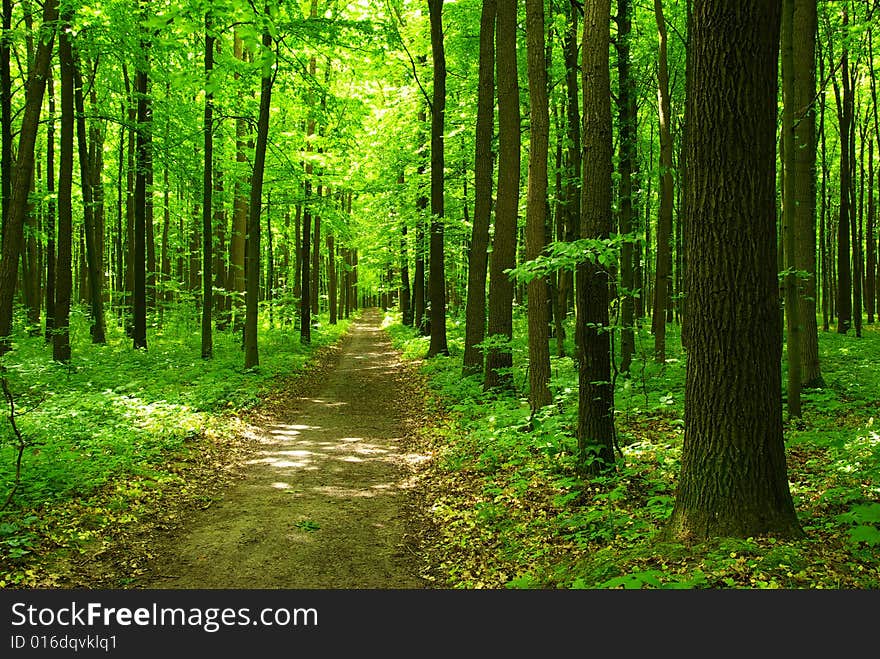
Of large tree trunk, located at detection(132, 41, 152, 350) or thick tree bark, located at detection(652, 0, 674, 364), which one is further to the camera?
large tree trunk, located at detection(132, 41, 152, 350)

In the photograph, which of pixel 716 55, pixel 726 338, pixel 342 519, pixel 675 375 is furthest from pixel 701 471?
pixel 675 375

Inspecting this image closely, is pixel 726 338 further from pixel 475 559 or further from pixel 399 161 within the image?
pixel 399 161

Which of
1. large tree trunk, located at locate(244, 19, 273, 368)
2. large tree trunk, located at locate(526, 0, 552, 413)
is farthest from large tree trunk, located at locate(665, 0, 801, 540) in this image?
large tree trunk, located at locate(244, 19, 273, 368)

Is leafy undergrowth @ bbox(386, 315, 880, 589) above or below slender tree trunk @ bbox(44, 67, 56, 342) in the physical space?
below

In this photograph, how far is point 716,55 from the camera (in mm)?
4258

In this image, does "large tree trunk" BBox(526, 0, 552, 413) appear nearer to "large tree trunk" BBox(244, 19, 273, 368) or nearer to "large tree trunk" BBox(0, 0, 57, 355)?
"large tree trunk" BBox(0, 0, 57, 355)

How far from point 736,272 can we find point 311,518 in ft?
17.4

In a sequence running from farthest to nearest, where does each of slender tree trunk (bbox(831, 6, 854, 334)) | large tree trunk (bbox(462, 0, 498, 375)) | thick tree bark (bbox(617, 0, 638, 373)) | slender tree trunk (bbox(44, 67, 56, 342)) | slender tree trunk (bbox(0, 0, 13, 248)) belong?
slender tree trunk (bbox(831, 6, 854, 334)) < slender tree trunk (bbox(44, 67, 56, 342)) < large tree trunk (bbox(462, 0, 498, 375)) < slender tree trunk (bbox(0, 0, 13, 248)) < thick tree bark (bbox(617, 0, 638, 373))

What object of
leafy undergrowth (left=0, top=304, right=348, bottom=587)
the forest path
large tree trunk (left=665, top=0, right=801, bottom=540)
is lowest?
the forest path

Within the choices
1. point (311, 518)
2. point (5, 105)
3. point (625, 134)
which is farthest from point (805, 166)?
point (5, 105)

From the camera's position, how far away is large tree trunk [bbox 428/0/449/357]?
16672 millimetres

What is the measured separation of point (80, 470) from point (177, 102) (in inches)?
526

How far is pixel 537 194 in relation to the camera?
902 cm

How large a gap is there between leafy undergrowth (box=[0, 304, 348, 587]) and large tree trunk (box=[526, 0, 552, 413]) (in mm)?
5009
